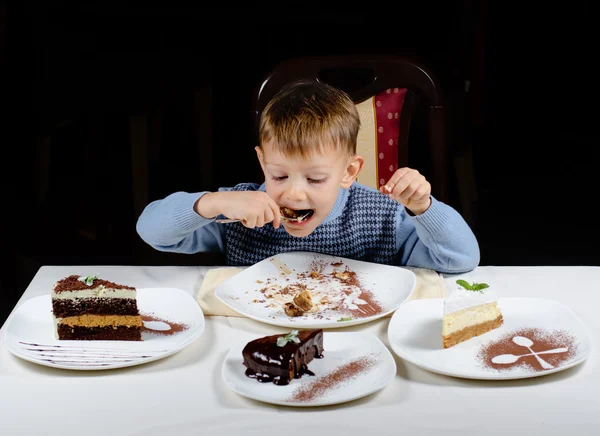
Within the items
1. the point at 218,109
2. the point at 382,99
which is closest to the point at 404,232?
the point at 382,99

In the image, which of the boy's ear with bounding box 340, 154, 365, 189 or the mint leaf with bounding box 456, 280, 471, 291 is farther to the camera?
the boy's ear with bounding box 340, 154, 365, 189

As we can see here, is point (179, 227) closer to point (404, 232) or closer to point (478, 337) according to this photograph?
point (404, 232)

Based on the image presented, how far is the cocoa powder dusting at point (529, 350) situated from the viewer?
1605 mm

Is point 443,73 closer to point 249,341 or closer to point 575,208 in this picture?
point 575,208

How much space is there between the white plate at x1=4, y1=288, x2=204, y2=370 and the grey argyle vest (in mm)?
415

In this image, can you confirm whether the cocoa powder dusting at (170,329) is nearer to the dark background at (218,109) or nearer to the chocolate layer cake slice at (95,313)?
the chocolate layer cake slice at (95,313)

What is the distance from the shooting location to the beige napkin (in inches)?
73.6

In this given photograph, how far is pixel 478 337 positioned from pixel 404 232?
0.55 meters

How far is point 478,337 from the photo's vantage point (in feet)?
5.73

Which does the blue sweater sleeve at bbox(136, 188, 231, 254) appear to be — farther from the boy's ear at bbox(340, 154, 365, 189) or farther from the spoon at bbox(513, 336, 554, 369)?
the spoon at bbox(513, 336, 554, 369)

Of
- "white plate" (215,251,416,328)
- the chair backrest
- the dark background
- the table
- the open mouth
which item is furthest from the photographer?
the dark background

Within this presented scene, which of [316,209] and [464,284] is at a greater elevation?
[316,209]

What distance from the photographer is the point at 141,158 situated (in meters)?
3.77

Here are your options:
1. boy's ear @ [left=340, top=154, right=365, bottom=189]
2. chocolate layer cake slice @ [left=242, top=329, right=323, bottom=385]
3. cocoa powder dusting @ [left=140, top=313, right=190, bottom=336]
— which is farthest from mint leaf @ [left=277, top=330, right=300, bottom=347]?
boy's ear @ [left=340, top=154, right=365, bottom=189]
